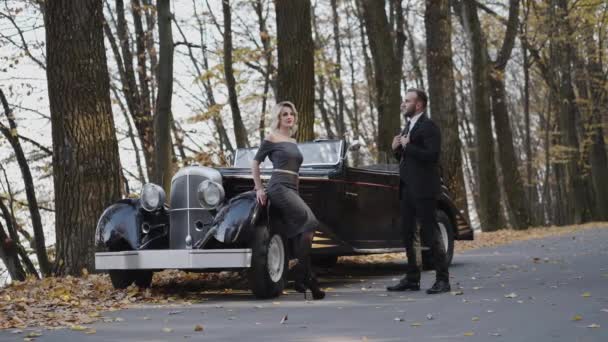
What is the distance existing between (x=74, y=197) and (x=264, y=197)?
4.09m

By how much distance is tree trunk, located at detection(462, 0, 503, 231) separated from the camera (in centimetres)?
2688

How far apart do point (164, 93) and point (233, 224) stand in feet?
28.5

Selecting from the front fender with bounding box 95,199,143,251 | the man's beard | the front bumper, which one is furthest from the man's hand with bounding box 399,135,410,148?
the front fender with bounding box 95,199,143,251

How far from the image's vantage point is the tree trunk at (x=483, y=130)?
2688 centimetres

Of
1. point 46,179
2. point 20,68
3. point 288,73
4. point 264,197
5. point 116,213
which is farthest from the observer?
Answer: point 46,179

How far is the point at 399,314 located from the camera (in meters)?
7.61

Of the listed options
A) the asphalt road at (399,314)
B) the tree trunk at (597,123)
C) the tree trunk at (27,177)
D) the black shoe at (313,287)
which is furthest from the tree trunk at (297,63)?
the tree trunk at (597,123)

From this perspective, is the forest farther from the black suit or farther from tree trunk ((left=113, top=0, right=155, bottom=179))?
the black suit

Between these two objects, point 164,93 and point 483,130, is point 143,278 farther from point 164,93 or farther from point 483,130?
point 483,130

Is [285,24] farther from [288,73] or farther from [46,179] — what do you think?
[46,179]

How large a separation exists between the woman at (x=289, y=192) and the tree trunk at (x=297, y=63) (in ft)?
20.7

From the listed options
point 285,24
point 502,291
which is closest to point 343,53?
point 285,24

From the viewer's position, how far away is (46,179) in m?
28.4

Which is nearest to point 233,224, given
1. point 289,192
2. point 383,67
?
point 289,192
